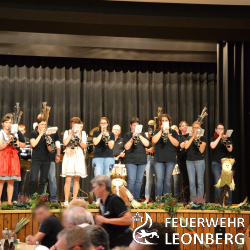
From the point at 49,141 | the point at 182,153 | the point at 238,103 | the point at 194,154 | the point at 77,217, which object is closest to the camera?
the point at 77,217

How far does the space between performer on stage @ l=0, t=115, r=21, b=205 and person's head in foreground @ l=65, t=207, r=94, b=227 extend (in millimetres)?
2955

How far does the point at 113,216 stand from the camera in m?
3.42

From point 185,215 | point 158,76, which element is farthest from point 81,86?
point 185,215

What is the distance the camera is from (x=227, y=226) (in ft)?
19.3

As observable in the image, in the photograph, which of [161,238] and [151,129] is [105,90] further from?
[161,238]

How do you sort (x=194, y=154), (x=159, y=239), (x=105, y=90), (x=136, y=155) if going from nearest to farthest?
1. (x=159, y=239)
2. (x=136, y=155)
3. (x=194, y=154)
4. (x=105, y=90)

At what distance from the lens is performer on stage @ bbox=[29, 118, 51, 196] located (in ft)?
20.1

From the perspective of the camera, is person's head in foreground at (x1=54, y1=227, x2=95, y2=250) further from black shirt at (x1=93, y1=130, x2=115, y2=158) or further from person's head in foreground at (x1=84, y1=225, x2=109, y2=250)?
black shirt at (x1=93, y1=130, x2=115, y2=158)

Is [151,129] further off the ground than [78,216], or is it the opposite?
[151,129]

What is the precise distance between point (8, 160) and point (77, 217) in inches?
121

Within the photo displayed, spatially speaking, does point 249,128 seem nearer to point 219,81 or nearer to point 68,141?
point 219,81

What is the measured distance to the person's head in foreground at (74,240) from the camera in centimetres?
225

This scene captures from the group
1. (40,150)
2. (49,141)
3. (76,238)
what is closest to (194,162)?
(49,141)

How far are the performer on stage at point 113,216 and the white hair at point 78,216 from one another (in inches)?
8.7
